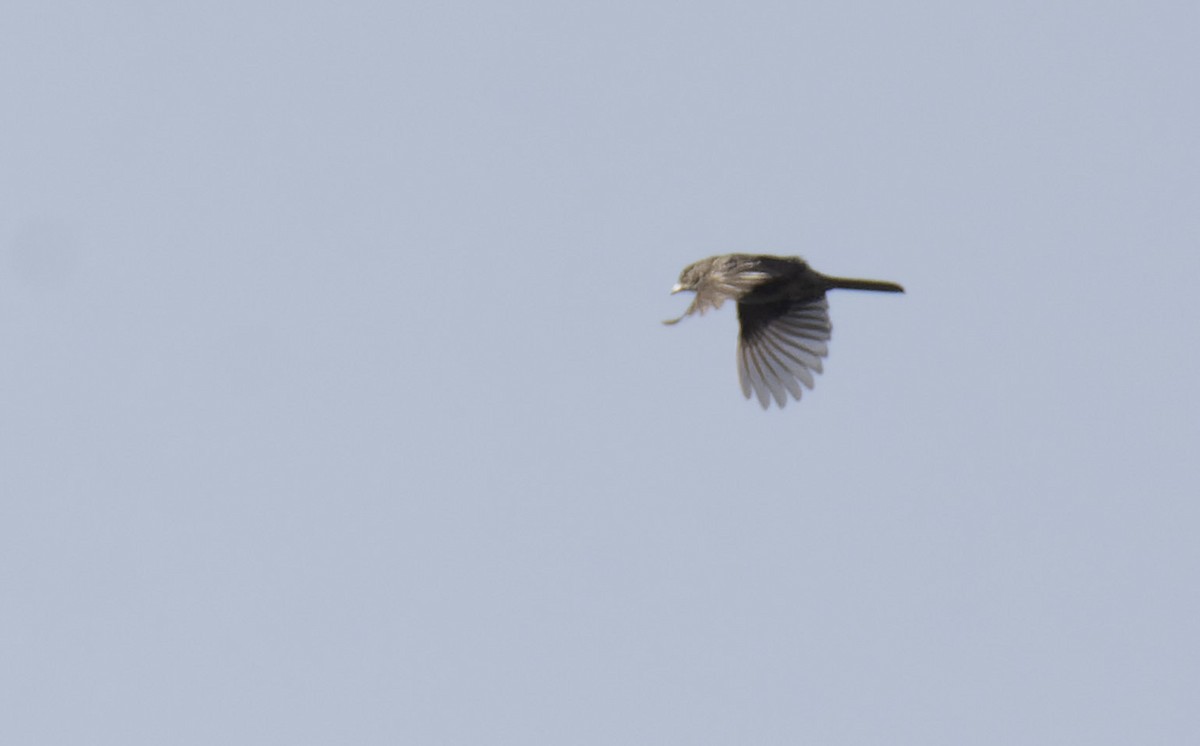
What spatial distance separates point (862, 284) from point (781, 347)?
0.86 m

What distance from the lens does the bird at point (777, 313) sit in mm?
24156

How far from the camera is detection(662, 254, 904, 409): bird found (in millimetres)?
24156

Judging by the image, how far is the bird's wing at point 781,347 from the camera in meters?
24.3

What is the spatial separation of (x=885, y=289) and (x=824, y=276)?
0.60 metres

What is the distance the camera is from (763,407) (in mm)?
24391

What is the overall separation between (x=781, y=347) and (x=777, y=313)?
0.96 ft

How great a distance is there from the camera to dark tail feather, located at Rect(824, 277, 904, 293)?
80.3ft

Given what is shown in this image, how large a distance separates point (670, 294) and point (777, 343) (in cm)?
102

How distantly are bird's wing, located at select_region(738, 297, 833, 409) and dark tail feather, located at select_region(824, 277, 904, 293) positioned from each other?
180 millimetres

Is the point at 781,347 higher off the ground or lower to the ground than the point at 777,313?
lower

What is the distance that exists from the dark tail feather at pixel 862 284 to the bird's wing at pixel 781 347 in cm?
18

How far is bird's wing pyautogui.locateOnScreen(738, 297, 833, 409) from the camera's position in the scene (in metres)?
24.3

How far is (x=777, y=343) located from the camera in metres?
24.5

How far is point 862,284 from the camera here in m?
24.6
